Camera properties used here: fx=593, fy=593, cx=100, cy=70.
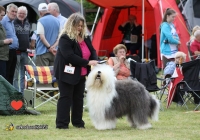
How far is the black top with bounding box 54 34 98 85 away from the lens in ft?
24.2

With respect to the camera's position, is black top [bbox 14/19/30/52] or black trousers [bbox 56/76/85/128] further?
black top [bbox 14/19/30/52]

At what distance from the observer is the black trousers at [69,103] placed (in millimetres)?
7582

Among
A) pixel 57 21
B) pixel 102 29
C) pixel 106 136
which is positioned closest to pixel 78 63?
pixel 106 136

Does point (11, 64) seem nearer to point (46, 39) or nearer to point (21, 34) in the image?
point (21, 34)

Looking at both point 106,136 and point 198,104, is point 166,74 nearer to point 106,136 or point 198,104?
point 198,104

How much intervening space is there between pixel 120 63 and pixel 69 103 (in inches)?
Result: 83.9

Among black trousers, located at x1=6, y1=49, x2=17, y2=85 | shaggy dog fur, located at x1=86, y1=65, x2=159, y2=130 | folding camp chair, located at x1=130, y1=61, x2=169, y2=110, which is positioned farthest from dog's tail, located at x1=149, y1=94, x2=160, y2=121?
black trousers, located at x1=6, y1=49, x2=17, y2=85

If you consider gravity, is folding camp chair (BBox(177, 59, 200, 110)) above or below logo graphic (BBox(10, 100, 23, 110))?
above

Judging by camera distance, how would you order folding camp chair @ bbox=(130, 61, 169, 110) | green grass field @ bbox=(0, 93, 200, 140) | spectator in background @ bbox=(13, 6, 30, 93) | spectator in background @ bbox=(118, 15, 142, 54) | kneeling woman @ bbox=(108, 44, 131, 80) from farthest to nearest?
1. spectator in background @ bbox=(118, 15, 142, 54)
2. spectator in background @ bbox=(13, 6, 30, 93)
3. folding camp chair @ bbox=(130, 61, 169, 110)
4. kneeling woman @ bbox=(108, 44, 131, 80)
5. green grass field @ bbox=(0, 93, 200, 140)

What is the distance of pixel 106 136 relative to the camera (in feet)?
22.9

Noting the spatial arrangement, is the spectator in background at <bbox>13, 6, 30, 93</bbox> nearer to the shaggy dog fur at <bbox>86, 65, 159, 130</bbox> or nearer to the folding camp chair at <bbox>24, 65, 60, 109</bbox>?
the folding camp chair at <bbox>24, 65, 60, 109</bbox>

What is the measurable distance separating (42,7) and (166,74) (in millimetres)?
2594

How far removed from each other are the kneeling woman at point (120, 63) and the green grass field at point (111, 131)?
2.99ft

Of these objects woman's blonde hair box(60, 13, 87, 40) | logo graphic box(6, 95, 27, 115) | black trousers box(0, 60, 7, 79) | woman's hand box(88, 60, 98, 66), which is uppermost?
woman's blonde hair box(60, 13, 87, 40)
